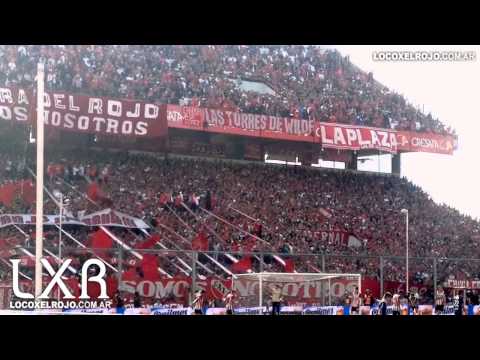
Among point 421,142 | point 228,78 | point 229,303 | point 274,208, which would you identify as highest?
point 228,78

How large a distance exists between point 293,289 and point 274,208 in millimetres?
5305

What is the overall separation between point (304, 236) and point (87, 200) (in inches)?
290

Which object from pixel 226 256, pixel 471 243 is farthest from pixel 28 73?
pixel 471 243

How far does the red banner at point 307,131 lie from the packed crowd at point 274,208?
3.76 ft

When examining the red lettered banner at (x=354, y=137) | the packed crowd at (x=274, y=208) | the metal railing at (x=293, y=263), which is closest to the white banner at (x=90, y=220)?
the packed crowd at (x=274, y=208)

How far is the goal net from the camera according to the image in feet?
91.0

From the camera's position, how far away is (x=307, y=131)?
114 feet

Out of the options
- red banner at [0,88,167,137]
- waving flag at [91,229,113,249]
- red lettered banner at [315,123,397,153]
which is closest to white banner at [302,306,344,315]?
waving flag at [91,229,113,249]

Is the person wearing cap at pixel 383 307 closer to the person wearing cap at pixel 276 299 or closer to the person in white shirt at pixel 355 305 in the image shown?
the person in white shirt at pixel 355 305

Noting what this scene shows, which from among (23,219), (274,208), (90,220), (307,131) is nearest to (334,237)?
(274,208)

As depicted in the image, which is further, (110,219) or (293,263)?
(293,263)

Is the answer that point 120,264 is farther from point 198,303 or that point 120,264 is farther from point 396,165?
point 396,165

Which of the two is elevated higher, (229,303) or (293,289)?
(293,289)
